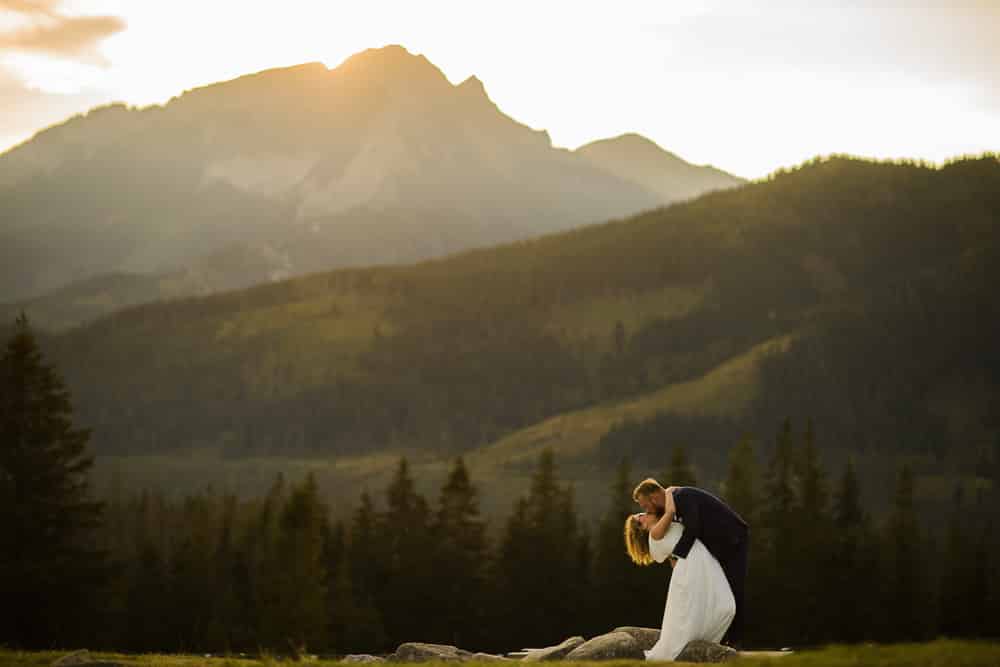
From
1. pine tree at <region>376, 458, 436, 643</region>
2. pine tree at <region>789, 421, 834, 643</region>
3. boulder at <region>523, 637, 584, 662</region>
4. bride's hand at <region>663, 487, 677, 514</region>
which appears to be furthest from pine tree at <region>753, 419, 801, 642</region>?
bride's hand at <region>663, 487, 677, 514</region>

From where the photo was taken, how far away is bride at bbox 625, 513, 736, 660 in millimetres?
23625

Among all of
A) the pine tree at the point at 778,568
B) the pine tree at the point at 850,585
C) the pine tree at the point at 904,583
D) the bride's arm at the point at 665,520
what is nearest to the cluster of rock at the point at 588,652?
the bride's arm at the point at 665,520

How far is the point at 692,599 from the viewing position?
23.6 m

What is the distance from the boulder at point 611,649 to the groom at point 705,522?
10.8ft

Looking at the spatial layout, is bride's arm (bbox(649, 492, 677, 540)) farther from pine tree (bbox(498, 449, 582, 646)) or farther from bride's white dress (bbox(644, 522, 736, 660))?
pine tree (bbox(498, 449, 582, 646))

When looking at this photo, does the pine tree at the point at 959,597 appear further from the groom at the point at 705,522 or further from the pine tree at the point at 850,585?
the groom at the point at 705,522

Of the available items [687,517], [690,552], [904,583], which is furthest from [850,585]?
[687,517]

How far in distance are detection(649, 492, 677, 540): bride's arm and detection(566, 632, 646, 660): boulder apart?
4.60 m

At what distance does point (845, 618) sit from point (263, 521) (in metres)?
52.2

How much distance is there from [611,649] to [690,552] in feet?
14.6

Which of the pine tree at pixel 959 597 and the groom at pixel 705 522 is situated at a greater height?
the groom at pixel 705 522

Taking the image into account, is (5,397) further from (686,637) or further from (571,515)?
(571,515)

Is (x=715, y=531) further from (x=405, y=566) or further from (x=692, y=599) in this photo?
(x=405, y=566)

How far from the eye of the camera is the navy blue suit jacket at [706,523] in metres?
23.8
